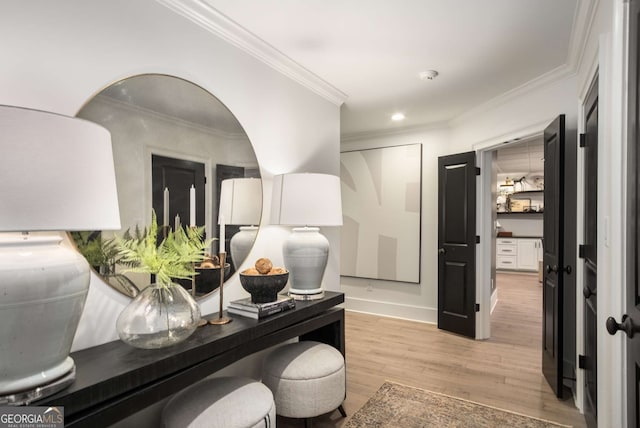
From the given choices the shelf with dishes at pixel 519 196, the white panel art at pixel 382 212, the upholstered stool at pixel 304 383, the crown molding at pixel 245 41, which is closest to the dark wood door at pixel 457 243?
the white panel art at pixel 382 212

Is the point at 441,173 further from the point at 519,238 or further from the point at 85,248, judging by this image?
the point at 519,238

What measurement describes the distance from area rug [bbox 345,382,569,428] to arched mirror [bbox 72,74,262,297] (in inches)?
52.1

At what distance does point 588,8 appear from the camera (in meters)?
2.03

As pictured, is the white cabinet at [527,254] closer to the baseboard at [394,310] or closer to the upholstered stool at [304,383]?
the baseboard at [394,310]

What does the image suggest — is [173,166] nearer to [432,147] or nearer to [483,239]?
[483,239]

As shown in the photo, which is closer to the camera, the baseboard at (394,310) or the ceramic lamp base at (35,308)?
the ceramic lamp base at (35,308)

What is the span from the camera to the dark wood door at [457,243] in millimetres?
4020

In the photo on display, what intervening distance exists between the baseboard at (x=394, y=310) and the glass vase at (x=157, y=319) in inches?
143

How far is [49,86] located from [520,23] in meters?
2.56

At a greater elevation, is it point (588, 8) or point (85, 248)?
point (588, 8)

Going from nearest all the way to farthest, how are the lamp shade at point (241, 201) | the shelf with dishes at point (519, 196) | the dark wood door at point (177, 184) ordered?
the dark wood door at point (177, 184) < the lamp shade at point (241, 201) < the shelf with dishes at point (519, 196)

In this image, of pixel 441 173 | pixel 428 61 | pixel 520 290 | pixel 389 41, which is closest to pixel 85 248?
pixel 389 41

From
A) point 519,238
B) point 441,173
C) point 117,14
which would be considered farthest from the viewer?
point 519,238

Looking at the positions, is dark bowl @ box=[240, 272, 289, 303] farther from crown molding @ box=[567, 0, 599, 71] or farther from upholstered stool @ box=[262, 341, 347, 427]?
crown molding @ box=[567, 0, 599, 71]
